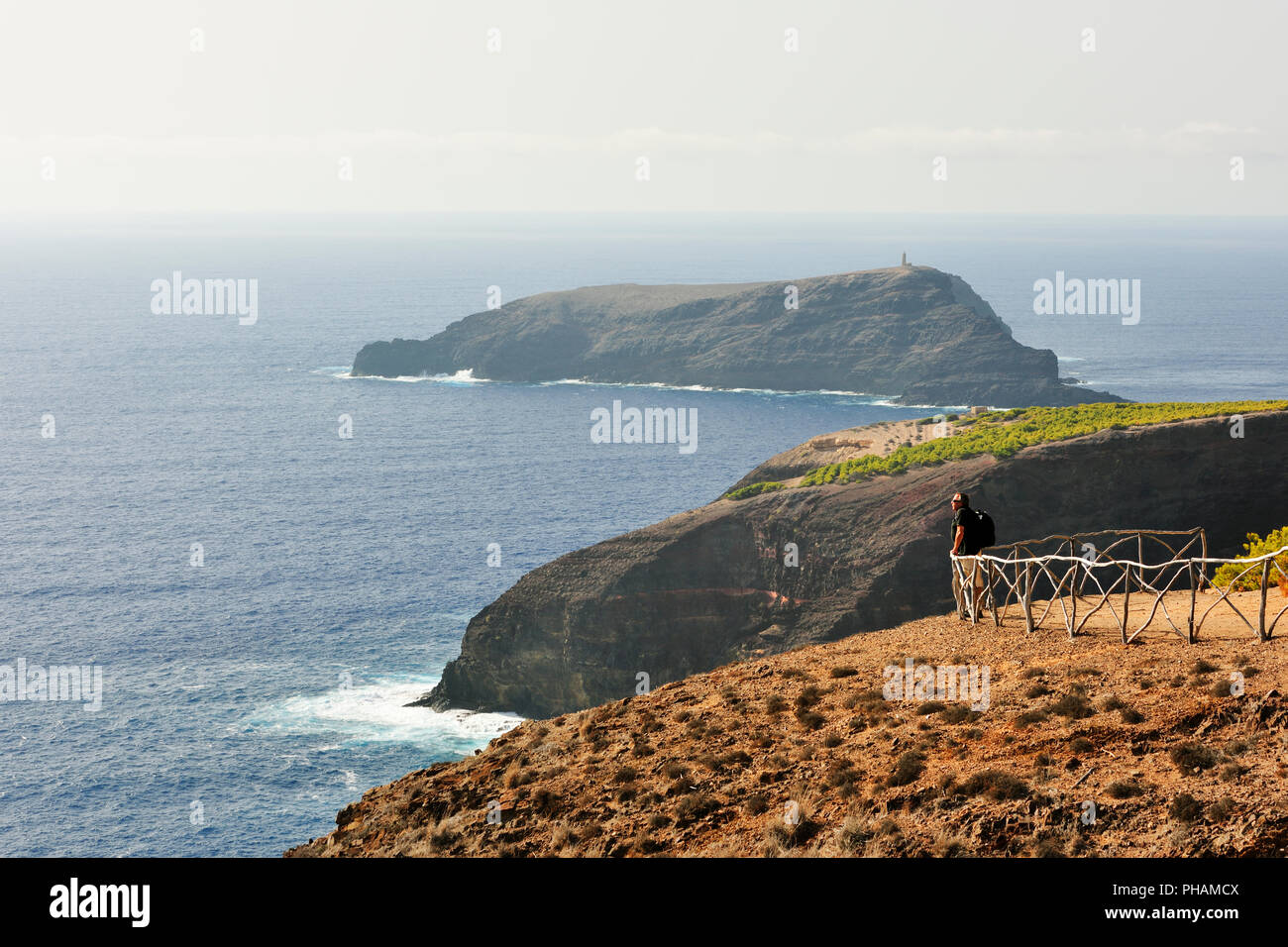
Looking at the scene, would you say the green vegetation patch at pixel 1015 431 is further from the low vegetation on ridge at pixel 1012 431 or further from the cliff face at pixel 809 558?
the cliff face at pixel 809 558

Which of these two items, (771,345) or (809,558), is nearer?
(809,558)

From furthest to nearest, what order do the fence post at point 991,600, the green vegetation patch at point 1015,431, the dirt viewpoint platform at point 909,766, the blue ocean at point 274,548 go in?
1. the green vegetation patch at point 1015,431
2. the blue ocean at point 274,548
3. the fence post at point 991,600
4. the dirt viewpoint platform at point 909,766

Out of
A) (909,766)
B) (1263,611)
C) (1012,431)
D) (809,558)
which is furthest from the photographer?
(1012,431)

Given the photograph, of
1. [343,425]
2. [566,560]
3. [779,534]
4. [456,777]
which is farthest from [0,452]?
[456,777]

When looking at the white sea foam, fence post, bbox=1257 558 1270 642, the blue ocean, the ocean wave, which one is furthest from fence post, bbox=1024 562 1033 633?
the ocean wave

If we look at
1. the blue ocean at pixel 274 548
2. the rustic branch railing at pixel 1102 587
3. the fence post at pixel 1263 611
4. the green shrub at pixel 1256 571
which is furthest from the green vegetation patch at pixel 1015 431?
the fence post at pixel 1263 611

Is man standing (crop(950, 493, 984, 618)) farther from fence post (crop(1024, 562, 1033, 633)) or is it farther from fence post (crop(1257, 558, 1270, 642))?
fence post (crop(1257, 558, 1270, 642))

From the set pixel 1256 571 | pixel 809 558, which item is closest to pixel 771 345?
pixel 809 558

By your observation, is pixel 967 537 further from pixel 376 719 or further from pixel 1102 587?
pixel 376 719
